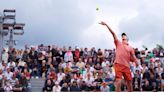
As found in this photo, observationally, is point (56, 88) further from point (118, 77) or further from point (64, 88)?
point (118, 77)

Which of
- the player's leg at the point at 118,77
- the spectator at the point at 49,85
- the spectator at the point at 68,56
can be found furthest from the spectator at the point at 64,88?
A: the player's leg at the point at 118,77

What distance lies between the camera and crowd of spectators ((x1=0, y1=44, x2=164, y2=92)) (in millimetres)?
25641

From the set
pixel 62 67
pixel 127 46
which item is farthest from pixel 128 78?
pixel 62 67

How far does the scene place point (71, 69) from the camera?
27.5m

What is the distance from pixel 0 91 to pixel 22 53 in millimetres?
4481

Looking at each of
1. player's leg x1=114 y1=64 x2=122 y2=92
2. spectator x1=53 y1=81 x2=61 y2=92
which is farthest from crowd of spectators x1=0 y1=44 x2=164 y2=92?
player's leg x1=114 y1=64 x2=122 y2=92

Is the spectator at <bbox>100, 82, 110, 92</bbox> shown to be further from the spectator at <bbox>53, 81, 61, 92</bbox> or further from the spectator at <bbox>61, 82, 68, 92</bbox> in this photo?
the spectator at <bbox>53, 81, 61, 92</bbox>

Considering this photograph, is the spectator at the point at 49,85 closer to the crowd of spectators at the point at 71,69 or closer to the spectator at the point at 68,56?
the crowd of spectators at the point at 71,69

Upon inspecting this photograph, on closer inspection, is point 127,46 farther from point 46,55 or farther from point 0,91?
point 46,55

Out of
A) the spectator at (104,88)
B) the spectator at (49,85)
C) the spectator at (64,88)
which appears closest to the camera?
the spectator at (104,88)

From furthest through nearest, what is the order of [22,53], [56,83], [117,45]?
[22,53] < [56,83] < [117,45]

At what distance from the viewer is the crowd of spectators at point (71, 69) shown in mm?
25641

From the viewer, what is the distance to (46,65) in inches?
1110

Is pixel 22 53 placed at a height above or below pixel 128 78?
above
